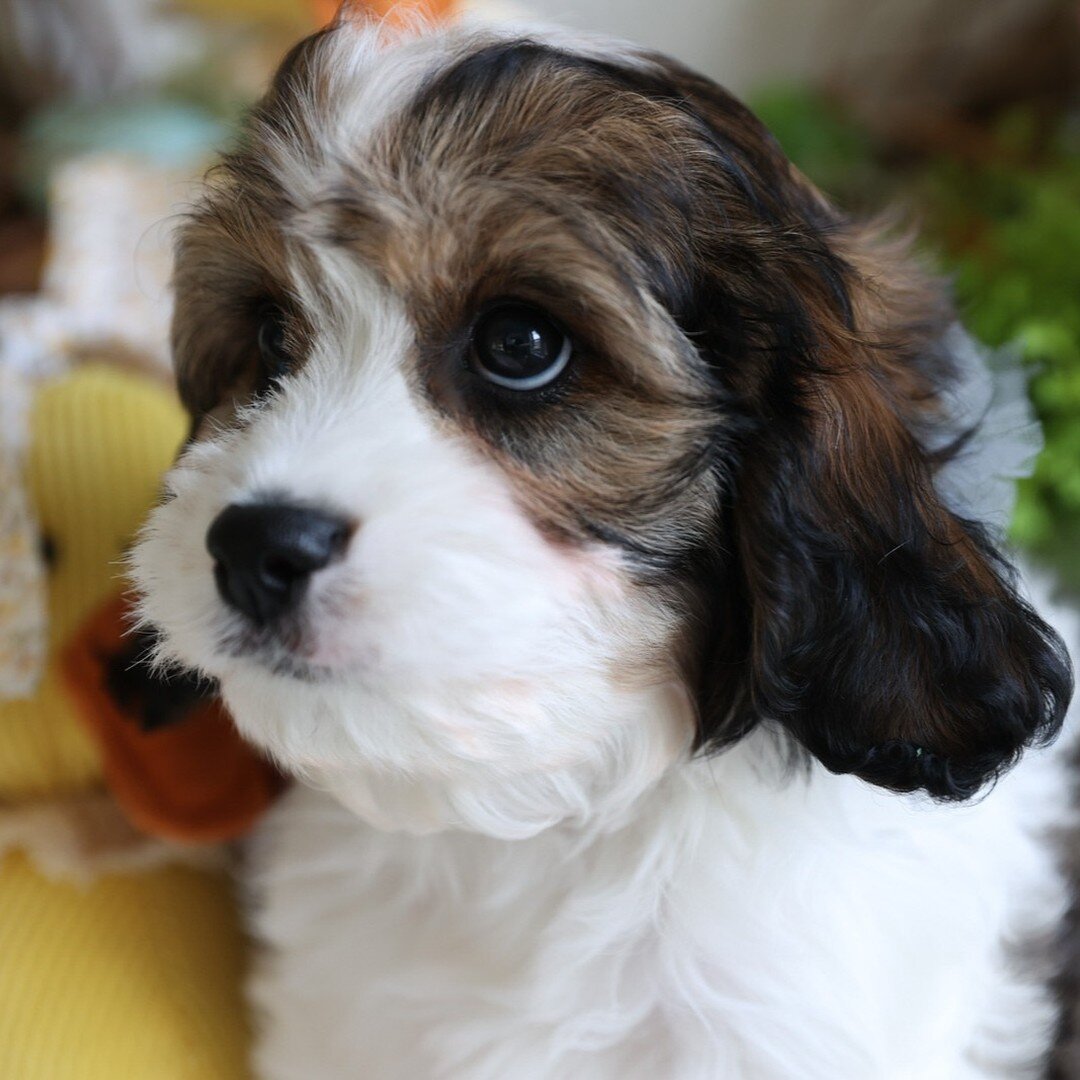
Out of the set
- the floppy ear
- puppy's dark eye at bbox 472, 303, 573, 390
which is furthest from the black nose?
the floppy ear

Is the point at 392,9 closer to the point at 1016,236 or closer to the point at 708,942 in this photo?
the point at 708,942

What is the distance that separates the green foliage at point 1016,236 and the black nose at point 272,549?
116cm

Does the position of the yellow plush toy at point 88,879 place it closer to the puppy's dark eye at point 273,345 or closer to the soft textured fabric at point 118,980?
the soft textured fabric at point 118,980

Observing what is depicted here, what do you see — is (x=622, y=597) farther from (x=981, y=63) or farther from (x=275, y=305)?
(x=981, y=63)

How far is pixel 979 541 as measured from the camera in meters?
1.25

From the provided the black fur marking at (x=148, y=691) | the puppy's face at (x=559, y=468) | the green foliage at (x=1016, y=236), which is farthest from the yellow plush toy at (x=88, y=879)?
the green foliage at (x=1016, y=236)

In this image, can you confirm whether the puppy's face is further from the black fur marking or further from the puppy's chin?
the black fur marking

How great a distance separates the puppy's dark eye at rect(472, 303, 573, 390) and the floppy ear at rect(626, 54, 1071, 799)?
0.49 ft

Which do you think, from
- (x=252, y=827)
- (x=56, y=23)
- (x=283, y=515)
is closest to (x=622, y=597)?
(x=283, y=515)

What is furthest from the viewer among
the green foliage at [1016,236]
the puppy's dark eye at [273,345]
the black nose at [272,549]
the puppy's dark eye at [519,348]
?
the green foliage at [1016,236]

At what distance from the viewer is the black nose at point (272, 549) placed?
3.40 ft

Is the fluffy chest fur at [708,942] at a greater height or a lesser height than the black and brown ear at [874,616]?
lesser

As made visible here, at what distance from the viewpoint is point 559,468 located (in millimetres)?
1156

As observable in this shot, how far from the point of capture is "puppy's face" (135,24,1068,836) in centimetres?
109
